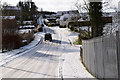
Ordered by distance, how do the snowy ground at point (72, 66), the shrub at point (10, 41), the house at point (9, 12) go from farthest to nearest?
the house at point (9, 12)
the shrub at point (10, 41)
the snowy ground at point (72, 66)

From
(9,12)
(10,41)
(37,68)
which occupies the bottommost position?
(37,68)

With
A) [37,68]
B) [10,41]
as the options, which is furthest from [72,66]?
[10,41]

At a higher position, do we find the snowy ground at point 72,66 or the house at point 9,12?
the house at point 9,12

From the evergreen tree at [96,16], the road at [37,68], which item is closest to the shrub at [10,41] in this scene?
the road at [37,68]

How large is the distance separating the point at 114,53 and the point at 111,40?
0.64 meters

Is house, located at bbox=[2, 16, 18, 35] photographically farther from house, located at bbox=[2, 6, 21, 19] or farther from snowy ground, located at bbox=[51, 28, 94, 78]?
house, located at bbox=[2, 6, 21, 19]

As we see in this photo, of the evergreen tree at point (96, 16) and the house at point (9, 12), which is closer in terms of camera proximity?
the evergreen tree at point (96, 16)

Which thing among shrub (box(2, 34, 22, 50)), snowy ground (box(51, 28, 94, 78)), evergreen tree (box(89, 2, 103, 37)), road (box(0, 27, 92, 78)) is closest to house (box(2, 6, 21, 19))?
shrub (box(2, 34, 22, 50))

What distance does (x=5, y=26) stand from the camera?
3419 cm

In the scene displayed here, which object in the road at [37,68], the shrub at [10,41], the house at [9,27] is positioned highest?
the house at [9,27]

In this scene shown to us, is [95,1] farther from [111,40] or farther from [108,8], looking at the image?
[111,40]

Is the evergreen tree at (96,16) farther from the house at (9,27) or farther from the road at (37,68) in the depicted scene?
the house at (9,27)

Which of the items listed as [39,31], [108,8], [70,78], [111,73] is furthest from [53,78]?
[39,31]

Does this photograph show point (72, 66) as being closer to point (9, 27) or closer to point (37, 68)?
point (37, 68)
